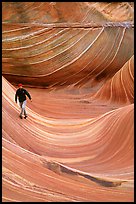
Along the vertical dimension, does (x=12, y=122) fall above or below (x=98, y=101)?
below

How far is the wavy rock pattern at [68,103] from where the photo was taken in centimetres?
362

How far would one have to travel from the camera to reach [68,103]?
295 inches

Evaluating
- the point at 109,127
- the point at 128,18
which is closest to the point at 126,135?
the point at 109,127

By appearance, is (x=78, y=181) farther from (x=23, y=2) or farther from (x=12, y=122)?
(x=23, y=2)

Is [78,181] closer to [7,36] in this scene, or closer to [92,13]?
[7,36]

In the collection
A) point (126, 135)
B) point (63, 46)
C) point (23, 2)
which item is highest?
point (23, 2)

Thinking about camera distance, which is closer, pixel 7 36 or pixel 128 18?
pixel 7 36

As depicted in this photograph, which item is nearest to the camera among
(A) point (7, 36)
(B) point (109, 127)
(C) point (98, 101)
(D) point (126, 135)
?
(D) point (126, 135)

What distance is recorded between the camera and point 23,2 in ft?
28.8

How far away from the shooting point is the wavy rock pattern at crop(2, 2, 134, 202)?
362 cm

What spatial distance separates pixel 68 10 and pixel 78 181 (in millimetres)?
5934

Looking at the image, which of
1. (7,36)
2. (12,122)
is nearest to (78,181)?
(12,122)

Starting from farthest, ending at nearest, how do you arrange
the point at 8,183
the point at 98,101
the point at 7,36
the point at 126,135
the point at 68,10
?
the point at 68,10 < the point at 7,36 < the point at 98,101 < the point at 126,135 < the point at 8,183

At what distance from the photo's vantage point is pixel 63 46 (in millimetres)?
8648
